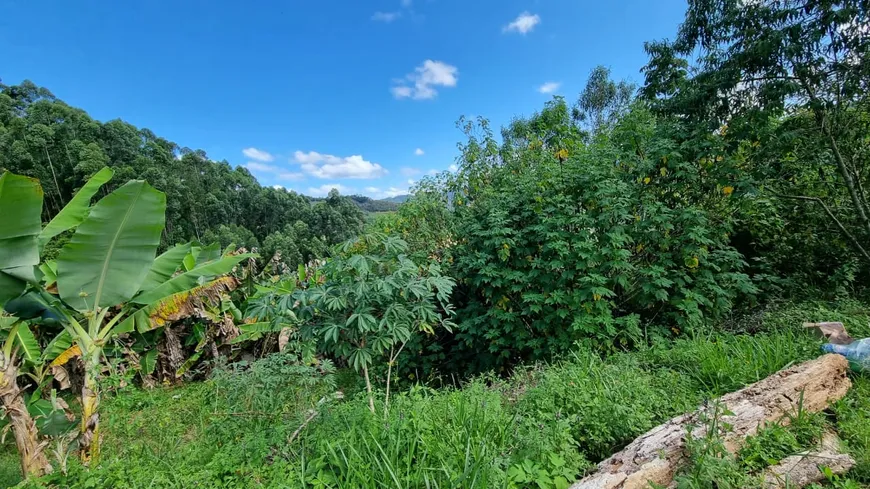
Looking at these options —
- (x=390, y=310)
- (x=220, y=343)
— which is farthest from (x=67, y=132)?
(x=390, y=310)

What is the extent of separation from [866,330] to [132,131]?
4472cm

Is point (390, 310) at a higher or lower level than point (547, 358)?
higher

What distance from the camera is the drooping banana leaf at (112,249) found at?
2.61 metres

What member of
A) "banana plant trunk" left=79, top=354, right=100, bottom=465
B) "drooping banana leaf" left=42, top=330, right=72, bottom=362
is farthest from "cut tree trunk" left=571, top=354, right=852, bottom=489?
"drooping banana leaf" left=42, top=330, right=72, bottom=362

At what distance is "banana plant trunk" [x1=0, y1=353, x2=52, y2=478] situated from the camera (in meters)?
2.14

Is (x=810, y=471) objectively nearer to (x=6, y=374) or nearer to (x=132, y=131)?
(x=6, y=374)

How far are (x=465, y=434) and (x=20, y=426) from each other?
2757 mm

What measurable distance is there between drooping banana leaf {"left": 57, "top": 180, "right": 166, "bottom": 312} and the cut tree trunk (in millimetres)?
3456

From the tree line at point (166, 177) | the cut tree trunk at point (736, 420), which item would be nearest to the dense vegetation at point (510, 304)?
the cut tree trunk at point (736, 420)

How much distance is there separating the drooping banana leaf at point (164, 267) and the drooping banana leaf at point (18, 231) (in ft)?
3.06

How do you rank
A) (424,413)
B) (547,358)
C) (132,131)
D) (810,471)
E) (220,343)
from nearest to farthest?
1. (810,471)
2. (424,413)
3. (547,358)
4. (220,343)
5. (132,131)

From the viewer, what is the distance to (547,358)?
4.16 m

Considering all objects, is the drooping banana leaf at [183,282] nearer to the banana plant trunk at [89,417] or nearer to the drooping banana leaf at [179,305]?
the drooping banana leaf at [179,305]

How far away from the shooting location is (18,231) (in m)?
2.36
